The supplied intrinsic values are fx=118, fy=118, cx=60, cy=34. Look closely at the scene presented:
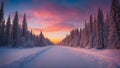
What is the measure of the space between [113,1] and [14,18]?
138 feet

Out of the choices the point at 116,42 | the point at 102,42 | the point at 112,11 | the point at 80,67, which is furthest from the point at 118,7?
the point at 80,67

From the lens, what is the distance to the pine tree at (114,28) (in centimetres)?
2958

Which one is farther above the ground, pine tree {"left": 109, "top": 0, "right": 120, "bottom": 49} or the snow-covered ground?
pine tree {"left": 109, "top": 0, "right": 120, "bottom": 49}

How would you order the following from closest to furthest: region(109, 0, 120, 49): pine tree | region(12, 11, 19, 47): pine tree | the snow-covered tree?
region(109, 0, 120, 49): pine tree
the snow-covered tree
region(12, 11, 19, 47): pine tree

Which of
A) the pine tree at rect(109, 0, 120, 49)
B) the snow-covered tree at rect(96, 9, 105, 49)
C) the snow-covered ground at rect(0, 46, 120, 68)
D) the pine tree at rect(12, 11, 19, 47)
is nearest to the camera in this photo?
the snow-covered ground at rect(0, 46, 120, 68)

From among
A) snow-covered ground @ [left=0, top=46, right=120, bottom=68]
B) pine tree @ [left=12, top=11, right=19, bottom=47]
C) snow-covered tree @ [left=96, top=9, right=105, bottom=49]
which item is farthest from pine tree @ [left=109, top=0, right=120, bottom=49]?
pine tree @ [left=12, top=11, right=19, bottom=47]

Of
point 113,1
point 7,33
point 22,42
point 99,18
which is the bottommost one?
point 22,42

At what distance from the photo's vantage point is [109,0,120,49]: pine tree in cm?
2958

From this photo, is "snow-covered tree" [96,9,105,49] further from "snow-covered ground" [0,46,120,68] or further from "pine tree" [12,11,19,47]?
"pine tree" [12,11,19,47]

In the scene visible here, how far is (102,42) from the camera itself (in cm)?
4031

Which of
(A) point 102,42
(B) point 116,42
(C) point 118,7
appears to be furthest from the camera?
(A) point 102,42

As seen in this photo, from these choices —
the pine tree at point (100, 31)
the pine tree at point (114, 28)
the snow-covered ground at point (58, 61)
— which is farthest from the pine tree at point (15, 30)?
the pine tree at point (114, 28)

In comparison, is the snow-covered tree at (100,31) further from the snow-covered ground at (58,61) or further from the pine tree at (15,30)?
the pine tree at (15,30)

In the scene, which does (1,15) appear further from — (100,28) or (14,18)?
(100,28)
